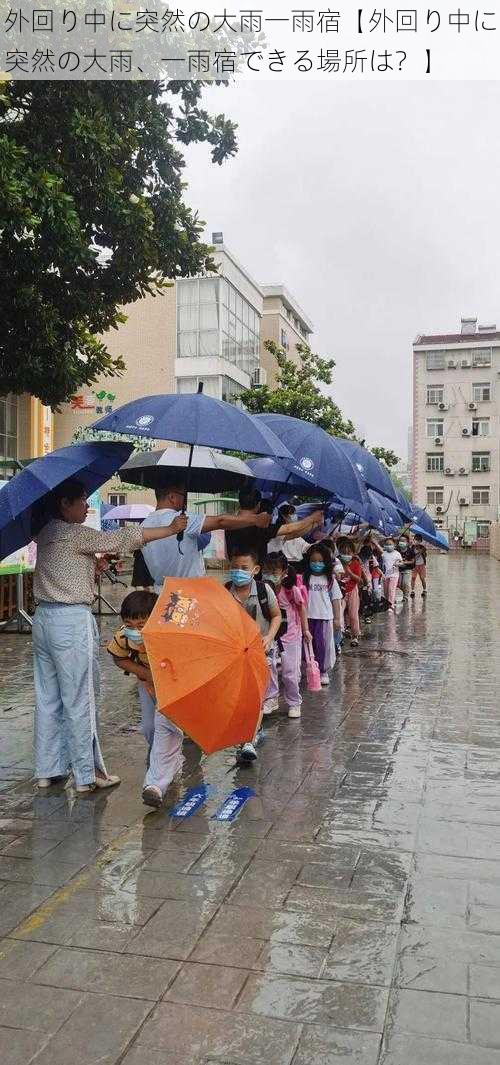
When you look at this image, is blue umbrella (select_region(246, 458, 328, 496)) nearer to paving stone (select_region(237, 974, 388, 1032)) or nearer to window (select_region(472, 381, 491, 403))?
paving stone (select_region(237, 974, 388, 1032))

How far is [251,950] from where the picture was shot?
3.38 m

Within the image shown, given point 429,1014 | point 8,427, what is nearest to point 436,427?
point 8,427

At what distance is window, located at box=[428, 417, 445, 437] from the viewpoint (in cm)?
6700

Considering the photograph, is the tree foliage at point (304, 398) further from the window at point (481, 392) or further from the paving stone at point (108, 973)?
the window at point (481, 392)

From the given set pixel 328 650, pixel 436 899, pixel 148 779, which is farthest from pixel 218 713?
pixel 328 650

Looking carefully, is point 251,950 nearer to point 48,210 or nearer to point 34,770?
point 34,770

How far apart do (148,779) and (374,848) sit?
1379mm

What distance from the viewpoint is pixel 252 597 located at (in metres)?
6.46

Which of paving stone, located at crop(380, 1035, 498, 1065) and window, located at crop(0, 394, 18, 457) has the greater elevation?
window, located at crop(0, 394, 18, 457)

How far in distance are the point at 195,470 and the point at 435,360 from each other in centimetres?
6338

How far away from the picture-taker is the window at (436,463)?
220 feet

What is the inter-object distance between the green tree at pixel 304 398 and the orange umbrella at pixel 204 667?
21423 millimetres

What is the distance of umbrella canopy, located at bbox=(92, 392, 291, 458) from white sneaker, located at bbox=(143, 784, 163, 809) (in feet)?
6.44

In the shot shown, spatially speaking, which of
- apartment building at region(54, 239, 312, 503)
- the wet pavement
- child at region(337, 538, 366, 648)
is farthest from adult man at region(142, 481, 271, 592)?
apartment building at region(54, 239, 312, 503)
